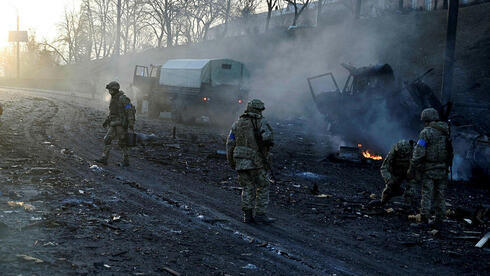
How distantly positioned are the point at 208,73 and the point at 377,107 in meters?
8.47

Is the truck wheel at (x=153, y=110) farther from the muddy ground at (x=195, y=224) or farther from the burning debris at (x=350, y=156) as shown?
the burning debris at (x=350, y=156)

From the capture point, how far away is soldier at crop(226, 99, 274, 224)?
625cm

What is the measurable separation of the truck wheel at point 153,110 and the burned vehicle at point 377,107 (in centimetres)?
996

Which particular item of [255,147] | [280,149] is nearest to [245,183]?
[255,147]

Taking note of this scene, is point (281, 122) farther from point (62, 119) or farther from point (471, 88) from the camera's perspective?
point (62, 119)

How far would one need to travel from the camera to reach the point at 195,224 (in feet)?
19.4

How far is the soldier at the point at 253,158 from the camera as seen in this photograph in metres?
6.25

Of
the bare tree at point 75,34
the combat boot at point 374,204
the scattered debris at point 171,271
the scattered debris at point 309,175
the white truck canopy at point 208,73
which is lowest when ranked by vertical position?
the combat boot at point 374,204

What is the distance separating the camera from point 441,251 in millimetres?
5582

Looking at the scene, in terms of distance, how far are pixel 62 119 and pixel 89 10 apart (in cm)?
4237

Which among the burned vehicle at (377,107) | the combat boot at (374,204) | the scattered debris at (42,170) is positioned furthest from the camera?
the burned vehicle at (377,107)

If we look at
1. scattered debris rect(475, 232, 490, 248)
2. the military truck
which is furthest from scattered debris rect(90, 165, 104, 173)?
the military truck

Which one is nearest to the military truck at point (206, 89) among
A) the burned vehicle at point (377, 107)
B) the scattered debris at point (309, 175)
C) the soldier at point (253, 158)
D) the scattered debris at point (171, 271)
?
the burned vehicle at point (377, 107)

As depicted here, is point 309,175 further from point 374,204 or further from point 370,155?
point 370,155
